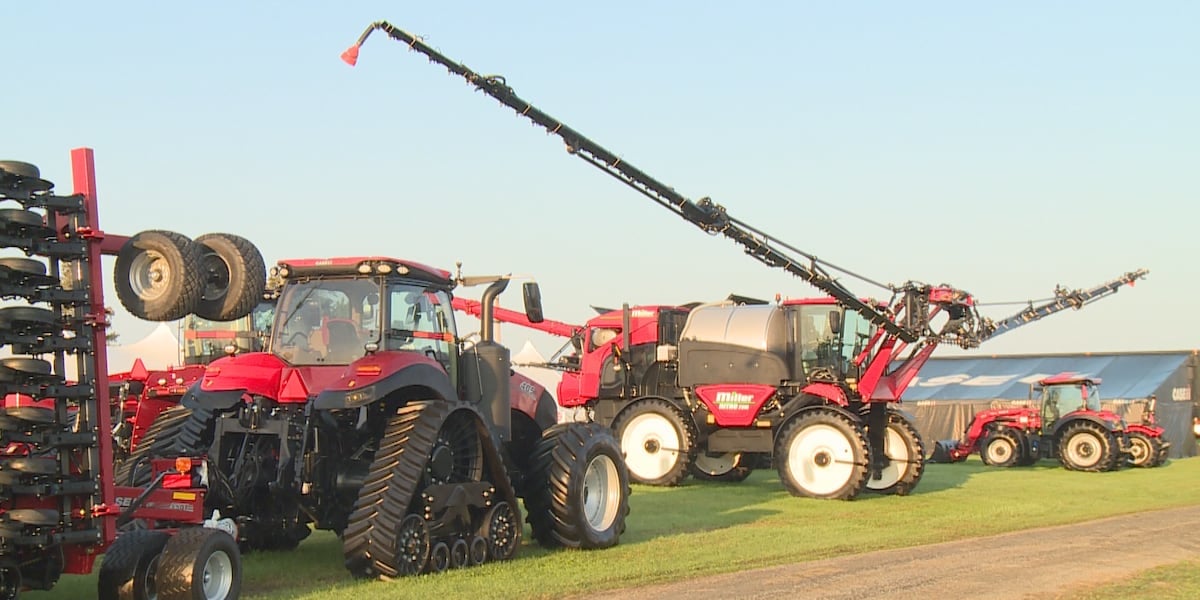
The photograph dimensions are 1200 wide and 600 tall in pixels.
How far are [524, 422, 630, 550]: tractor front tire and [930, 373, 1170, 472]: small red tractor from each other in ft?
57.5

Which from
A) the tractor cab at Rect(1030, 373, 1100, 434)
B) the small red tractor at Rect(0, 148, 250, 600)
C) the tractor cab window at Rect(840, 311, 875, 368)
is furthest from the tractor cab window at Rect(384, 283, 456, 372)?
the tractor cab at Rect(1030, 373, 1100, 434)

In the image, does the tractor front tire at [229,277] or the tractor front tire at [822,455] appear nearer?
the tractor front tire at [229,277]

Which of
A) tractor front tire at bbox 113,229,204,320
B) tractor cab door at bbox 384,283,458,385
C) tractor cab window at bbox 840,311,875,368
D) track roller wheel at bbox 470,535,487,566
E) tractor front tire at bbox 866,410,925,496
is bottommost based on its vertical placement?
tractor front tire at bbox 866,410,925,496

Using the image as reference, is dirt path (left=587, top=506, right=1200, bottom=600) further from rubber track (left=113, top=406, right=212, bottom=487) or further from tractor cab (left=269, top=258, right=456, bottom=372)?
rubber track (left=113, top=406, right=212, bottom=487)

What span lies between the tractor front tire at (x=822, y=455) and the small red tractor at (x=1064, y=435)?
10781 mm

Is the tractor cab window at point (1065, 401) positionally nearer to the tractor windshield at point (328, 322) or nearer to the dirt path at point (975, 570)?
the dirt path at point (975, 570)

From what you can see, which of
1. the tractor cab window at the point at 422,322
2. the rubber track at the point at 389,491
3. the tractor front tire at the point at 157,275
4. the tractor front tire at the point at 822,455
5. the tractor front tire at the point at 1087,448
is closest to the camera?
the tractor front tire at the point at 157,275

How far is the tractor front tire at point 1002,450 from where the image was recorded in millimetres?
28094

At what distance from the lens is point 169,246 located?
26.5 ft

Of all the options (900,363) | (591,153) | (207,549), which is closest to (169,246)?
(207,549)

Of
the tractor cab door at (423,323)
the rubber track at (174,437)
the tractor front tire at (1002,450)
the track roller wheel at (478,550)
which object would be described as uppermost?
the tractor cab door at (423,323)

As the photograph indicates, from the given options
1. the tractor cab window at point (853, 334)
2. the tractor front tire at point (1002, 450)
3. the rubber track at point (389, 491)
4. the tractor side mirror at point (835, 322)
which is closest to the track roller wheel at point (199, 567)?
the rubber track at point (389, 491)

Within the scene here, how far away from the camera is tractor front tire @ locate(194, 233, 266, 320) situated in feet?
28.2

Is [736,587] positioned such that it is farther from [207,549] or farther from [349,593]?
[207,549]
